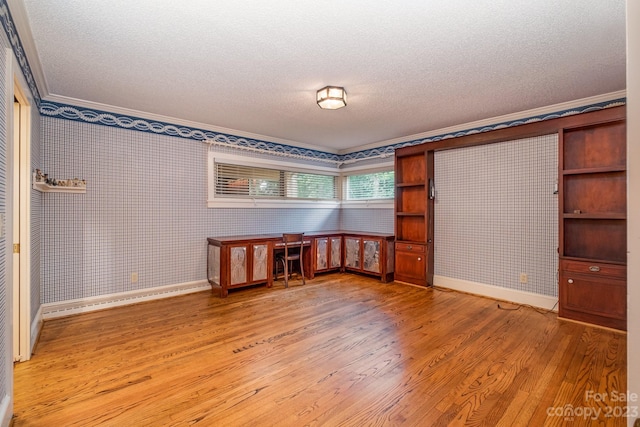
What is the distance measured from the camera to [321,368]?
227 centimetres

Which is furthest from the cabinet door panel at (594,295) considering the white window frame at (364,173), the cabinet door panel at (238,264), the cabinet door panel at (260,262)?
the cabinet door panel at (238,264)

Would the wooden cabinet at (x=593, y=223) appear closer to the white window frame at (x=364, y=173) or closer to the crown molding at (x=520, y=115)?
the crown molding at (x=520, y=115)

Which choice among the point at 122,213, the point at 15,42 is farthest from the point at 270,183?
the point at 15,42

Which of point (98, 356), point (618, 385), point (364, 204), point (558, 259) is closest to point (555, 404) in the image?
point (618, 385)

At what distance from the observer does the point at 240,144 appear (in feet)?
15.7

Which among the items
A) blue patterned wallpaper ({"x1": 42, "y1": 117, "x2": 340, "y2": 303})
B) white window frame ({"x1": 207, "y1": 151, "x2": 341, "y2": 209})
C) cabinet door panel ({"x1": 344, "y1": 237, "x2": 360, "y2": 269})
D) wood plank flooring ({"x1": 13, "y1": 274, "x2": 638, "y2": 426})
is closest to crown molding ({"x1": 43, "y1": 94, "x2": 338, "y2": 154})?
blue patterned wallpaper ({"x1": 42, "y1": 117, "x2": 340, "y2": 303})

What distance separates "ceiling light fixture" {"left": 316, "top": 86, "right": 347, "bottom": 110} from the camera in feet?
9.87

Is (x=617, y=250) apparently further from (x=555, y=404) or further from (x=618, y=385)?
(x=555, y=404)

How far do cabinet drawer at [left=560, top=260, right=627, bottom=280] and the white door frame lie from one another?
4866mm

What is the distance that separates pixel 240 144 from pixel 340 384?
3.75 meters

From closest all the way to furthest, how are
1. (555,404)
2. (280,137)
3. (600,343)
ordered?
(555,404), (600,343), (280,137)

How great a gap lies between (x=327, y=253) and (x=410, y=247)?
1.38 m

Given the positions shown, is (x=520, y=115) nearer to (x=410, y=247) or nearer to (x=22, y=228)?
(x=410, y=247)

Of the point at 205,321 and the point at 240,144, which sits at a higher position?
the point at 240,144
